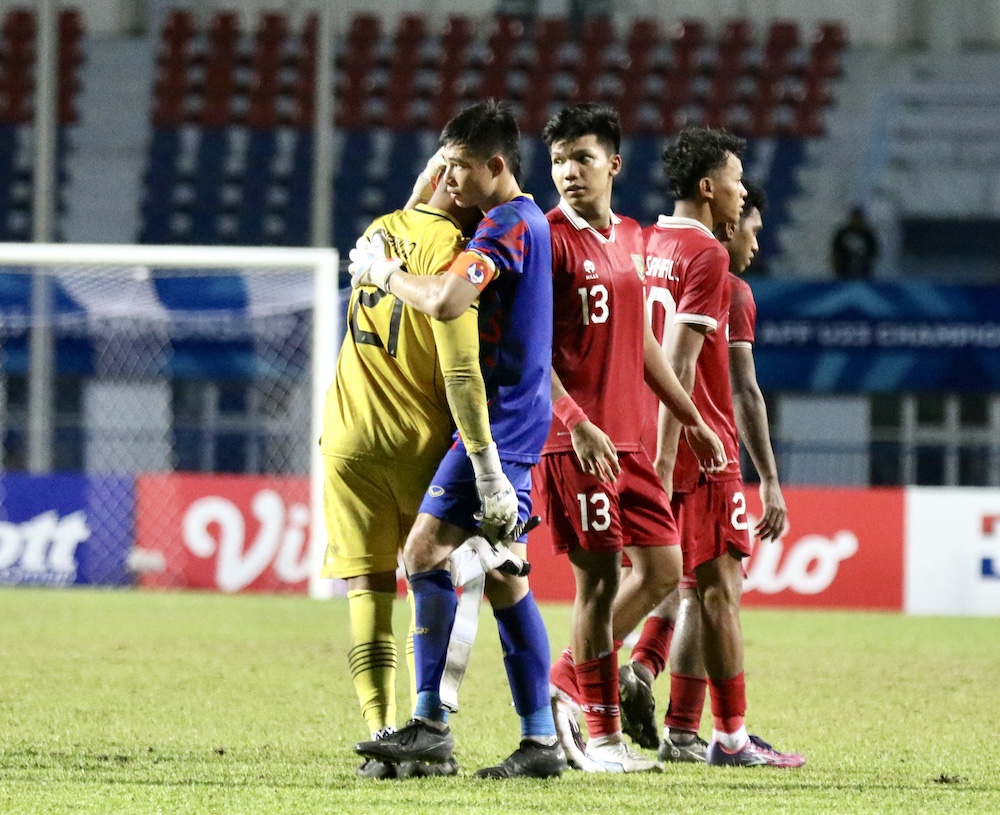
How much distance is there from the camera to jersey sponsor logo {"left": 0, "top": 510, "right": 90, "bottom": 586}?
44.8 feet

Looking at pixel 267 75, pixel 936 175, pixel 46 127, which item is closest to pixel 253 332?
pixel 46 127

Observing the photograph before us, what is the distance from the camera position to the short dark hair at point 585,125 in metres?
4.98

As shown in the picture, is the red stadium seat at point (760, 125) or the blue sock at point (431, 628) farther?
the red stadium seat at point (760, 125)

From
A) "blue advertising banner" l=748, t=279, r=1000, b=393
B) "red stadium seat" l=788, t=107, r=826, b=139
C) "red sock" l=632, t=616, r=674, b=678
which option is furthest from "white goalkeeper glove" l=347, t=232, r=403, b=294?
"red stadium seat" l=788, t=107, r=826, b=139

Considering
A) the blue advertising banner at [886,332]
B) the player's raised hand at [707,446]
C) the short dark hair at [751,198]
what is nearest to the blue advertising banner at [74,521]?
the blue advertising banner at [886,332]

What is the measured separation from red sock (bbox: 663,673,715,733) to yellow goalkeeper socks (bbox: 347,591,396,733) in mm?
1025

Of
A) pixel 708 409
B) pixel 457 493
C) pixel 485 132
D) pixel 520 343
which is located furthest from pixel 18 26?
pixel 457 493

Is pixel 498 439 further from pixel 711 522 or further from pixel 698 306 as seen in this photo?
pixel 711 522

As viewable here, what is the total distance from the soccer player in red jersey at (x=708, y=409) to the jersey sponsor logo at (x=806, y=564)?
751cm

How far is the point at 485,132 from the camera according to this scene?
4.68 m

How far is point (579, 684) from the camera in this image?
506 cm

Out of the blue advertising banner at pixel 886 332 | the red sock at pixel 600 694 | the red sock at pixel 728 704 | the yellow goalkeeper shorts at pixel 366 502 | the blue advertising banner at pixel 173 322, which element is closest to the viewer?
the yellow goalkeeper shorts at pixel 366 502

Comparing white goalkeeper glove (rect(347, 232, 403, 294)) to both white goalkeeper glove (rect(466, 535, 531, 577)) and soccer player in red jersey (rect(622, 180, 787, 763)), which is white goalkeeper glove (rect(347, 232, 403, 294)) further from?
soccer player in red jersey (rect(622, 180, 787, 763))

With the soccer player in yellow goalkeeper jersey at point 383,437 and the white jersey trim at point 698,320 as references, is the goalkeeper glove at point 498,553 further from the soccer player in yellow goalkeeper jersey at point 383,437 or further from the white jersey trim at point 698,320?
the white jersey trim at point 698,320
